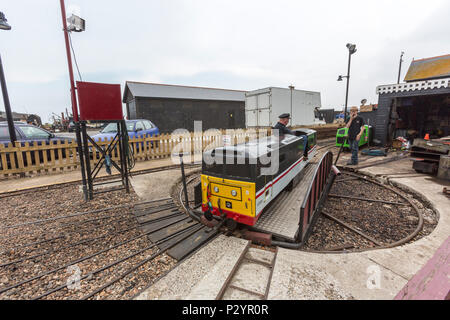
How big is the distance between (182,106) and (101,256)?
817 inches

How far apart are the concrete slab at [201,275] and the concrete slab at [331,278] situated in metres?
0.69

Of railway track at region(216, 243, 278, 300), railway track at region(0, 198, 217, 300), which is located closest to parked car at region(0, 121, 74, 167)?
railway track at region(0, 198, 217, 300)

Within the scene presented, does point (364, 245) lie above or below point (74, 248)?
below

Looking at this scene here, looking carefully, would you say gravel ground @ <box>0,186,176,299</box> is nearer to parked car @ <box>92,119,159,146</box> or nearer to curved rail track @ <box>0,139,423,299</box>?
curved rail track @ <box>0,139,423,299</box>

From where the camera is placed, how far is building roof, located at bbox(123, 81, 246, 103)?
21.2 m

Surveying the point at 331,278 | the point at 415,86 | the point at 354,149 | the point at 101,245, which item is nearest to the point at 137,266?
the point at 101,245

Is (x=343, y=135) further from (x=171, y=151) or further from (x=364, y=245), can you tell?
(x=171, y=151)

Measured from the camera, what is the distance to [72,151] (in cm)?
857

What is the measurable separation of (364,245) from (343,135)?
8.48 metres

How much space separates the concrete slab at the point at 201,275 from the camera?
255 cm

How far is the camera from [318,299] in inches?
94.7
